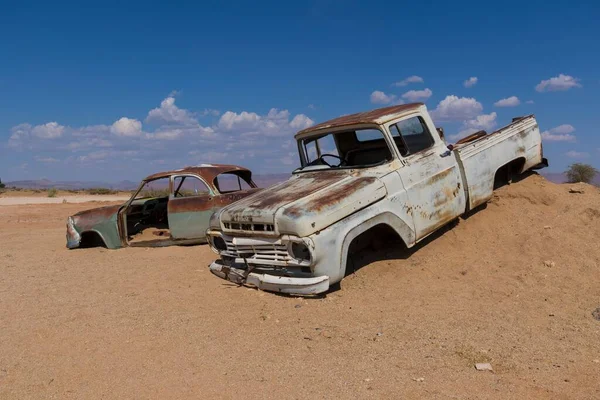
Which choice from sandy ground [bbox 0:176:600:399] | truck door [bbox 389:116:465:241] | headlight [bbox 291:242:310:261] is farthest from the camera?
truck door [bbox 389:116:465:241]

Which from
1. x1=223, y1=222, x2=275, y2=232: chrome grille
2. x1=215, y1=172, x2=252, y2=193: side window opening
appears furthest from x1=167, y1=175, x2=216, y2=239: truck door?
x1=223, y1=222, x2=275, y2=232: chrome grille

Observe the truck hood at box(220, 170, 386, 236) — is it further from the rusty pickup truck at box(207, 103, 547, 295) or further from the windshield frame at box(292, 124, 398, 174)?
the windshield frame at box(292, 124, 398, 174)

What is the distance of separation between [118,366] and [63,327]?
1.24 meters

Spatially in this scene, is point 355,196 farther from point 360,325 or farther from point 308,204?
point 360,325

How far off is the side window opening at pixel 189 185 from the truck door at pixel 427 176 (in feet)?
12.1

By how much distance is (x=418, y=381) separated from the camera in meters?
3.27

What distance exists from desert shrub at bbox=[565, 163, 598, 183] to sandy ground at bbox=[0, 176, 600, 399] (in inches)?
258

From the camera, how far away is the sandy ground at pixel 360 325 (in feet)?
10.9

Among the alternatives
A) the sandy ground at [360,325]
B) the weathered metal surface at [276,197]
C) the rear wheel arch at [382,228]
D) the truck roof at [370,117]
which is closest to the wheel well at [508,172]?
the sandy ground at [360,325]

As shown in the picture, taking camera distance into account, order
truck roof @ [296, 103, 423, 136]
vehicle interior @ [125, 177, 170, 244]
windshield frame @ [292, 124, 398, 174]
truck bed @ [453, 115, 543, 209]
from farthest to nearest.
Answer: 1. vehicle interior @ [125, 177, 170, 244]
2. truck bed @ [453, 115, 543, 209]
3. truck roof @ [296, 103, 423, 136]
4. windshield frame @ [292, 124, 398, 174]

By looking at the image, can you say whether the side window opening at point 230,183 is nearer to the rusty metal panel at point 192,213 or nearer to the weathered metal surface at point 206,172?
the weathered metal surface at point 206,172

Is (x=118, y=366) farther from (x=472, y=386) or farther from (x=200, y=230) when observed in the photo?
(x=200, y=230)

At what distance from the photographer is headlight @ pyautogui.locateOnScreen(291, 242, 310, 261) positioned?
4.73 m

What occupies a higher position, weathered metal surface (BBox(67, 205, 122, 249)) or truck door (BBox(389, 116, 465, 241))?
truck door (BBox(389, 116, 465, 241))
